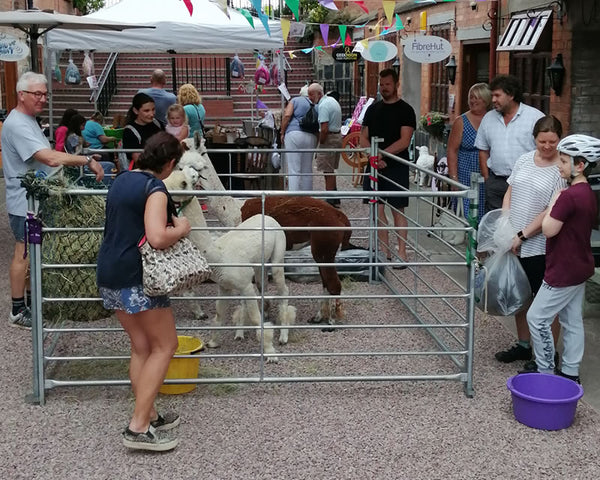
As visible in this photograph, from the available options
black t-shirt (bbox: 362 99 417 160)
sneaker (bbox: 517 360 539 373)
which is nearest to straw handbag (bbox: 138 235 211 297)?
sneaker (bbox: 517 360 539 373)

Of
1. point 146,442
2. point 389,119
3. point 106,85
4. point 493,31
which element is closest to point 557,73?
point 389,119

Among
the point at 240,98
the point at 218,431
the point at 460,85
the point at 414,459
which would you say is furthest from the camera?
the point at 240,98

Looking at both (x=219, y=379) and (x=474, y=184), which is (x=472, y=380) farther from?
(x=219, y=379)

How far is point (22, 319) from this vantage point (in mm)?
6574

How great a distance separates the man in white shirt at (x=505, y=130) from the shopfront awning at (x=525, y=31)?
3289 mm

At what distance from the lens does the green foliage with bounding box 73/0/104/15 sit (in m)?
33.8

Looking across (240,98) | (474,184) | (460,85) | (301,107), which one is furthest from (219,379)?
(240,98)

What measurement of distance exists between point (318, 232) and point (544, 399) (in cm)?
227

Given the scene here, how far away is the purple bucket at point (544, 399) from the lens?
15.3ft

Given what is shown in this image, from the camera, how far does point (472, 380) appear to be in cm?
521

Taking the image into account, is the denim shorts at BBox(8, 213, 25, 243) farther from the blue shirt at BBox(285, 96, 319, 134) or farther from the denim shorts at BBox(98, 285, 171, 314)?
the blue shirt at BBox(285, 96, 319, 134)

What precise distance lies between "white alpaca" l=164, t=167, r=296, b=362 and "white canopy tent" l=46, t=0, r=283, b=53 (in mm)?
5651

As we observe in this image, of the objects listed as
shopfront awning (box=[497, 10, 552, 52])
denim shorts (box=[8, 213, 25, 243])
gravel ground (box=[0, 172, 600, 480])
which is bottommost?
gravel ground (box=[0, 172, 600, 480])

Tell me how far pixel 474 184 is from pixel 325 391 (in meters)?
1.59
